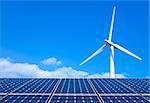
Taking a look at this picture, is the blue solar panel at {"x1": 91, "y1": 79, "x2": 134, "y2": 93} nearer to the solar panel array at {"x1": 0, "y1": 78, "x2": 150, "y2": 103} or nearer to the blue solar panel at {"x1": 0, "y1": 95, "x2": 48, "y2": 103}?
the solar panel array at {"x1": 0, "y1": 78, "x2": 150, "y2": 103}

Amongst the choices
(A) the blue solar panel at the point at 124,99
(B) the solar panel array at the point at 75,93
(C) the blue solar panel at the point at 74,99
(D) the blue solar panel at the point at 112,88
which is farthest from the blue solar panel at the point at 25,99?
(D) the blue solar panel at the point at 112,88

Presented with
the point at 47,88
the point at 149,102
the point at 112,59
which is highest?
the point at 112,59

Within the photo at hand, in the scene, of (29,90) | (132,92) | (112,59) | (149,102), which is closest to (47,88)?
(29,90)

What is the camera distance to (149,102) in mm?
33719

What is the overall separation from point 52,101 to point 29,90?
6.98m

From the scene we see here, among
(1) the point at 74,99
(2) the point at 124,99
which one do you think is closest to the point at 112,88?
(2) the point at 124,99

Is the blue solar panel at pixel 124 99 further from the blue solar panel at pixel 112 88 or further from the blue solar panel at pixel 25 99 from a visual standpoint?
the blue solar panel at pixel 25 99

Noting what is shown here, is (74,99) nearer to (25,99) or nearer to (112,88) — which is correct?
(25,99)

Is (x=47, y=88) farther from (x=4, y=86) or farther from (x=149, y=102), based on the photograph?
(x=149, y=102)

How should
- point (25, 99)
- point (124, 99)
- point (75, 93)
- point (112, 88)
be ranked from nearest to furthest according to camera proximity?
point (25, 99), point (124, 99), point (75, 93), point (112, 88)

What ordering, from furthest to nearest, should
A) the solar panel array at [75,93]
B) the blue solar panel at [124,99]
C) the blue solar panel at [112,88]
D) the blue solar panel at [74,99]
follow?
the blue solar panel at [112,88] → the solar panel array at [75,93] → the blue solar panel at [124,99] → the blue solar panel at [74,99]

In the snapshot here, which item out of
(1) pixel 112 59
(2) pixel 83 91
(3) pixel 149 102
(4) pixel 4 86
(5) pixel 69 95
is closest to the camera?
(3) pixel 149 102

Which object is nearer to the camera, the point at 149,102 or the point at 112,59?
the point at 149,102

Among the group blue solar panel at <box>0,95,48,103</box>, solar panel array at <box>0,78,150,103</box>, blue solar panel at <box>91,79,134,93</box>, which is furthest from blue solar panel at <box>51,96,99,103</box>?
blue solar panel at <box>91,79,134,93</box>
